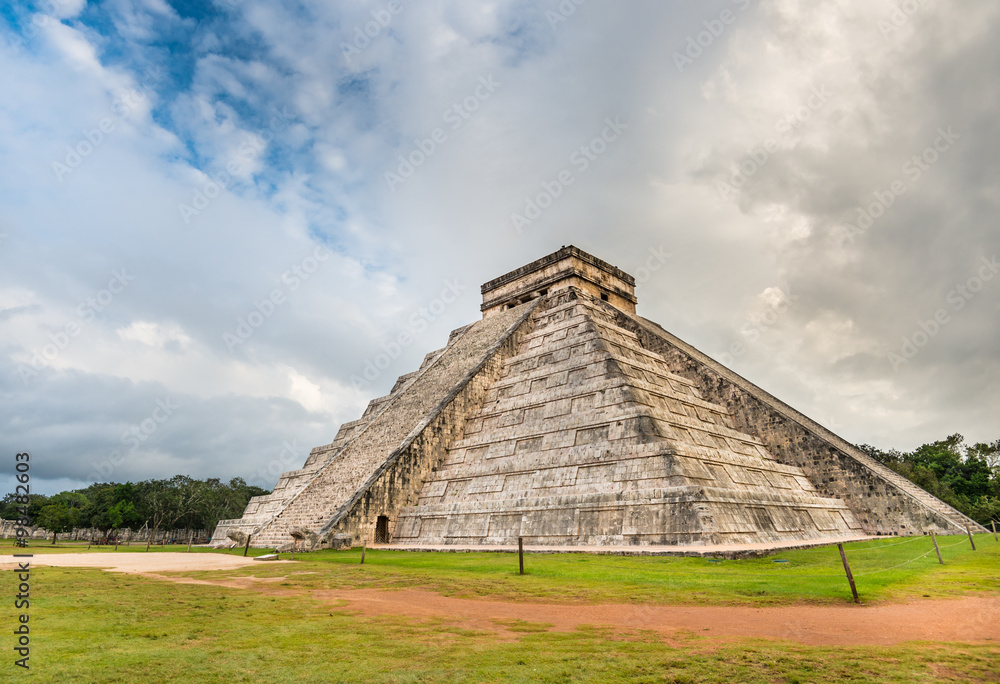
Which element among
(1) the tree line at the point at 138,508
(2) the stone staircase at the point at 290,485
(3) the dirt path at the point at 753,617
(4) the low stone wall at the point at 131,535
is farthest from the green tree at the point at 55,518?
(3) the dirt path at the point at 753,617

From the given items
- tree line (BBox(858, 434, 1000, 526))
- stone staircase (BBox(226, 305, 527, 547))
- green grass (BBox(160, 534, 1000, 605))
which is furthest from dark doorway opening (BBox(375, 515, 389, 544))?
tree line (BBox(858, 434, 1000, 526))

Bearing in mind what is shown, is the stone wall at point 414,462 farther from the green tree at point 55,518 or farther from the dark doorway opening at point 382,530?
the green tree at point 55,518

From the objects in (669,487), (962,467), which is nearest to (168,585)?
(669,487)

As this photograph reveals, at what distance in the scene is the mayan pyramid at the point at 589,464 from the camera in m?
12.1

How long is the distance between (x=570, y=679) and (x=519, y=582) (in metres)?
4.74

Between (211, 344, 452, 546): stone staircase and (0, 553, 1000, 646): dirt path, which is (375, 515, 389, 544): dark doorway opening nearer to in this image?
(211, 344, 452, 546): stone staircase

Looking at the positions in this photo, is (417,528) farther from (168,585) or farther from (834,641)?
(834,641)

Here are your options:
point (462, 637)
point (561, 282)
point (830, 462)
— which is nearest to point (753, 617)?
point (462, 637)

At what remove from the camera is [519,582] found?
830 cm

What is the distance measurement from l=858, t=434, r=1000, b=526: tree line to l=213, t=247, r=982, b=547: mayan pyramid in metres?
12.2

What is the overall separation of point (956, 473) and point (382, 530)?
3589 cm

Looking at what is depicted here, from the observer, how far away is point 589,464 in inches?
525

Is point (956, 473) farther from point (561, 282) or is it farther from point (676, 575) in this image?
point (676, 575)

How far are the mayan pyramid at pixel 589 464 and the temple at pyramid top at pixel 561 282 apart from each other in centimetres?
323
